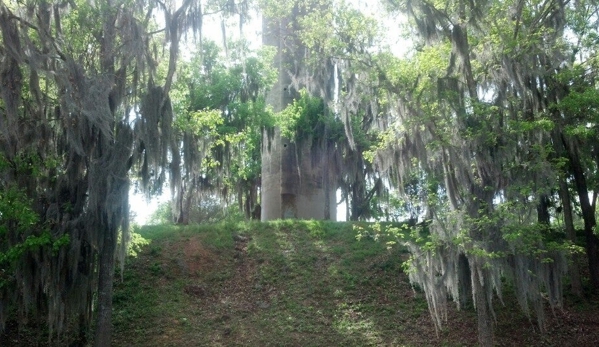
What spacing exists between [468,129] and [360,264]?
6.66 metres

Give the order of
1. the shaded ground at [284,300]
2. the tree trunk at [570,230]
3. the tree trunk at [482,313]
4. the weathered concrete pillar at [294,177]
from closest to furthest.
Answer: the tree trunk at [482,313] < the shaded ground at [284,300] < the tree trunk at [570,230] < the weathered concrete pillar at [294,177]

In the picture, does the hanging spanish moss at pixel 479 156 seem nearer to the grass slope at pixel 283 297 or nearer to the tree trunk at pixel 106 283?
the grass slope at pixel 283 297

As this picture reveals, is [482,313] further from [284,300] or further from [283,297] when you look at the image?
[283,297]

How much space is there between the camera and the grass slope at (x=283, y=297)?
51.5 ft

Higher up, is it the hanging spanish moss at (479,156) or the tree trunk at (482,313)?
the hanging spanish moss at (479,156)

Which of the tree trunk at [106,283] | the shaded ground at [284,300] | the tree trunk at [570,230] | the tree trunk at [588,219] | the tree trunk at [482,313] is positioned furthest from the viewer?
the tree trunk at [588,219]

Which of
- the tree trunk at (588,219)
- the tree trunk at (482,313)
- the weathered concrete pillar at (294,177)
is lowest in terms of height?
the tree trunk at (482,313)

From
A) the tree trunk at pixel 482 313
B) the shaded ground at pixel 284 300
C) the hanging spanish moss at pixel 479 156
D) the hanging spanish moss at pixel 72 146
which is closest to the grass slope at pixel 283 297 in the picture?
the shaded ground at pixel 284 300

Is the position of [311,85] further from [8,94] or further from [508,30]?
[8,94]

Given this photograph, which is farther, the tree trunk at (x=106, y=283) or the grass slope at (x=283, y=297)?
the grass slope at (x=283, y=297)

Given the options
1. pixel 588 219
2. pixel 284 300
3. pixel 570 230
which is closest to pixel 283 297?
pixel 284 300

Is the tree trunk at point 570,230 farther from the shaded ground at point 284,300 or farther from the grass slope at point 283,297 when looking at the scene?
the grass slope at point 283,297

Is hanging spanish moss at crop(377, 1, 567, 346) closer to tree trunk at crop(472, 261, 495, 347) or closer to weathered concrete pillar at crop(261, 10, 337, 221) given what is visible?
tree trunk at crop(472, 261, 495, 347)

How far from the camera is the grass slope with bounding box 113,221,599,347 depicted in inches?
618
